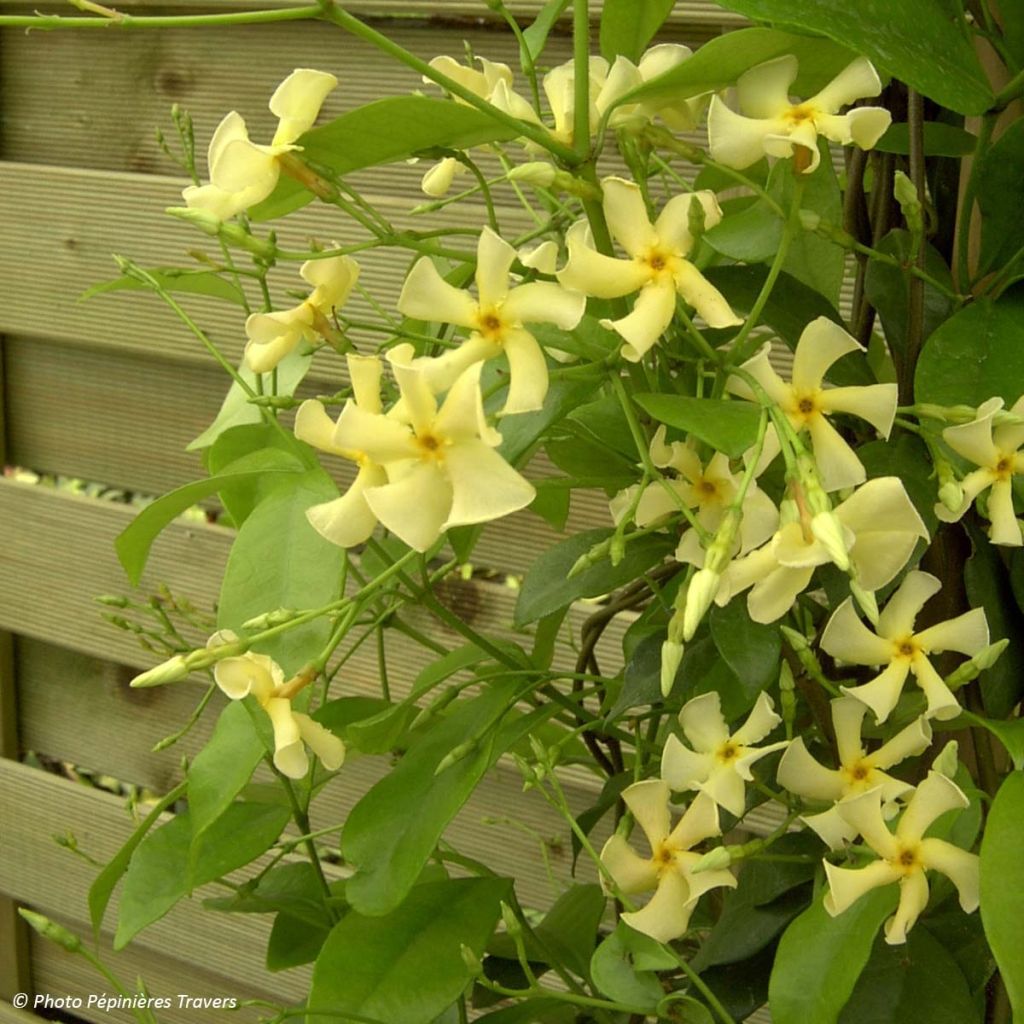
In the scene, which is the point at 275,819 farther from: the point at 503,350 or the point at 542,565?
the point at 503,350

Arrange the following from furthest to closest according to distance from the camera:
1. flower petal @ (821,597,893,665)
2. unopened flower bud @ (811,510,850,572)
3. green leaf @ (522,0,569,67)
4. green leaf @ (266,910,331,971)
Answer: green leaf @ (266,910,331,971), green leaf @ (522,0,569,67), flower petal @ (821,597,893,665), unopened flower bud @ (811,510,850,572)

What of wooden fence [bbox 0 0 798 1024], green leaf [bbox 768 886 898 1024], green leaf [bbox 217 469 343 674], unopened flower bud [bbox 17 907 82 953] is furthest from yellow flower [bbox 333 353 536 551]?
wooden fence [bbox 0 0 798 1024]

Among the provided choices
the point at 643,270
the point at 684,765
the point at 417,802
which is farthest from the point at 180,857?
the point at 643,270

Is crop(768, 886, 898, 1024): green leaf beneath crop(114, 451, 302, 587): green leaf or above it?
beneath

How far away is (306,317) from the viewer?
1.56 feet

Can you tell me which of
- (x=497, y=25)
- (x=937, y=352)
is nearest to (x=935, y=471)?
(x=937, y=352)

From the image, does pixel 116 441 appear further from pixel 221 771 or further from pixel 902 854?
pixel 902 854

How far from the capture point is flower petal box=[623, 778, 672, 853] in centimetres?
51

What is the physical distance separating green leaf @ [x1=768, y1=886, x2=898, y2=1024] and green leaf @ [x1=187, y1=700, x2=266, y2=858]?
206 mm

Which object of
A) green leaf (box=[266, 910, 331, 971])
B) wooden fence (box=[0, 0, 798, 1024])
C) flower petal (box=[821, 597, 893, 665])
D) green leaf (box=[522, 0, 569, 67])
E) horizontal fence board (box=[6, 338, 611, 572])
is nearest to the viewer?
flower petal (box=[821, 597, 893, 665])

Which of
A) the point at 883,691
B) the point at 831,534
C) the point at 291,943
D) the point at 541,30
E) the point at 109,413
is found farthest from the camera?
the point at 109,413

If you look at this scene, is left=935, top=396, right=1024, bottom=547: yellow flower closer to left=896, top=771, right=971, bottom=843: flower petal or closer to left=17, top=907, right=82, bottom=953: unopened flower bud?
left=896, top=771, right=971, bottom=843: flower petal

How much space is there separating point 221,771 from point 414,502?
17 centimetres

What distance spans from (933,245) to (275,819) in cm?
39
